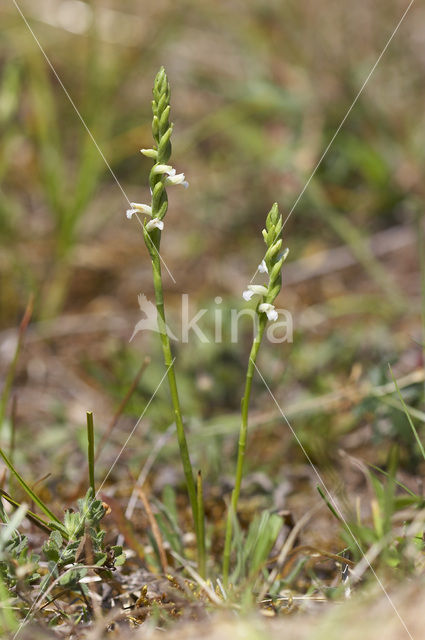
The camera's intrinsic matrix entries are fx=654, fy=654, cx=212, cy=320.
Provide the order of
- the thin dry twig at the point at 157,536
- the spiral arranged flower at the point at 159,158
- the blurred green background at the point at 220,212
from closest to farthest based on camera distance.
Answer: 1. the spiral arranged flower at the point at 159,158
2. the thin dry twig at the point at 157,536
3. the blurred green background at the point at 220,212

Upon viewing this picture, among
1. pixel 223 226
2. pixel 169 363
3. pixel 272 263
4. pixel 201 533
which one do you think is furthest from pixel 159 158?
pixel 223 226

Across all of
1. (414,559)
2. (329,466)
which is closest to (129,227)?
(329,466)

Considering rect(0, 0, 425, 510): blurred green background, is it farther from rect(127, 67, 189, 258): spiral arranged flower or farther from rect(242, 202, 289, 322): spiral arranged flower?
rect(127, 67, 189, 258): spiral arranged flower

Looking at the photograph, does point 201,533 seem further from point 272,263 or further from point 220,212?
point 220,212

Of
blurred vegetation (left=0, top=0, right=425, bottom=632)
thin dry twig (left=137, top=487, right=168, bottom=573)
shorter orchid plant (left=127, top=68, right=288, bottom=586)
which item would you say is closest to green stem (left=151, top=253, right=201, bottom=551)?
shorter orchid plant (left=127, top=68, right=288, bottom=586)

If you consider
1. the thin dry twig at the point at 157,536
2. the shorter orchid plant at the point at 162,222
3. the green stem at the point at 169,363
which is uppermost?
the shorter orchid plant at the point at 162,222

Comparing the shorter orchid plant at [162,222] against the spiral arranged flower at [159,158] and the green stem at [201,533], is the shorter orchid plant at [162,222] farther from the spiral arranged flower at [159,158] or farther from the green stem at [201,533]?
the green stem at [201,533]

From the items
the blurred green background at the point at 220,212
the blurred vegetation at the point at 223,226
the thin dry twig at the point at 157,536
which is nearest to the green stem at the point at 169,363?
the thin dry twig at the point at 157,536

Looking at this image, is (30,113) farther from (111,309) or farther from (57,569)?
(57,569)
